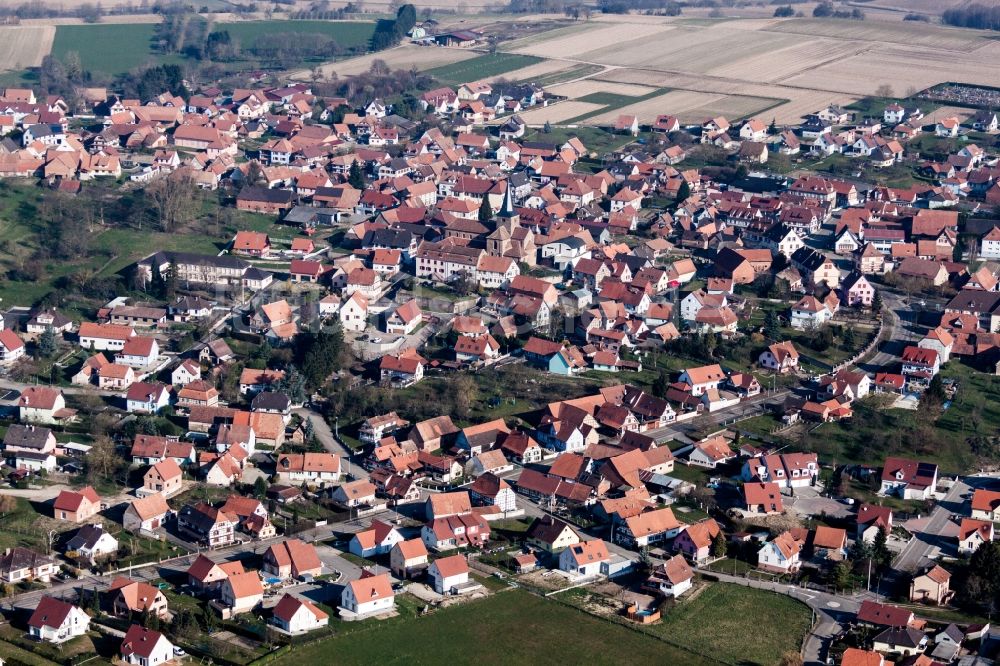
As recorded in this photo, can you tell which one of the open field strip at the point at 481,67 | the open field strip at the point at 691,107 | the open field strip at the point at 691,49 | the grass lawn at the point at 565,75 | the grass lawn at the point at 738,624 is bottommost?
the grass lawn at the point at 738,624

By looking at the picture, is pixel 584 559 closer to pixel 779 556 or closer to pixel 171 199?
pixel 779 556

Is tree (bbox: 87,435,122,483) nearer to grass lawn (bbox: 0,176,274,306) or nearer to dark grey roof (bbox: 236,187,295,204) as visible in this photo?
grass lawn (bbox: 0,176,274,306)

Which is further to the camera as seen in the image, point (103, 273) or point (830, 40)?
point (830, 40)

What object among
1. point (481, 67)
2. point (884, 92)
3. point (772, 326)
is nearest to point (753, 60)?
point (884, 92)

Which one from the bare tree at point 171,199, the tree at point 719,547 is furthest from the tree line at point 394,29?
the tree at point 719,547

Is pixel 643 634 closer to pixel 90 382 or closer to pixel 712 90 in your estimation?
pixel 90 382

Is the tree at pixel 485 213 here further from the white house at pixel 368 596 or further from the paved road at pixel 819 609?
the white house at pixel 368 596

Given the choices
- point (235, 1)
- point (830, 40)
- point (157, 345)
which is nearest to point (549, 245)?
point (157, 345)
